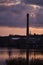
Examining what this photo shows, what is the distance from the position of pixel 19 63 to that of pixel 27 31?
8009 cm

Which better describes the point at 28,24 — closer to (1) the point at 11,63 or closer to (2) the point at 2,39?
(2) the point at 2,39

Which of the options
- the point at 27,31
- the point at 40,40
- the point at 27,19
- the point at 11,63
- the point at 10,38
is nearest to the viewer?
the point at 11,63

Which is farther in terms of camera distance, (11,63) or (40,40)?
(40,40)

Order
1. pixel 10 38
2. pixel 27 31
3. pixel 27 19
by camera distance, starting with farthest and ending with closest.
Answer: pixel 10 38
pixel 27 19
pixel 27 31

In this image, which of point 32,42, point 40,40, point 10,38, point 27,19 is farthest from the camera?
point 10,38

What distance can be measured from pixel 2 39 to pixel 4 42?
301 cm

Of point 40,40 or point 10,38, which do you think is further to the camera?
point 10,38

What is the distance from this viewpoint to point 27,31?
416 ft

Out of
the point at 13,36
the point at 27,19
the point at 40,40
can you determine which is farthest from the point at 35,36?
the point at 27,19

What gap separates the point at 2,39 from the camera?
173000 millimetres

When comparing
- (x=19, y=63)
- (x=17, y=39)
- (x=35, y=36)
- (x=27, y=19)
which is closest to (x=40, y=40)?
(x=35, y=36)

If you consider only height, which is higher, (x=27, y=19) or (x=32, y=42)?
(x=27, y=19)

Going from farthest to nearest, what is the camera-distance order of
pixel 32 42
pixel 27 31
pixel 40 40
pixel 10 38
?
pixel 10 38 → pixel 40 40 → pixel 32 42 → pixel 27 31

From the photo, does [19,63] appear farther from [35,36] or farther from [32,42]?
[35,36]
